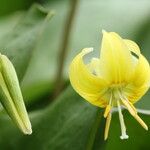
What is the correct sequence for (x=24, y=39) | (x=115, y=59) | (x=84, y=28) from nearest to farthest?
(x=115, y=59), (x=24, y=39), (x=84, y=28)

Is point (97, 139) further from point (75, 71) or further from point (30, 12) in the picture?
point (30, 12)

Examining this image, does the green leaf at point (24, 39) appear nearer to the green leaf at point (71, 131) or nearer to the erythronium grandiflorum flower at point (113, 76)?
the green leaf at point (71, 131)

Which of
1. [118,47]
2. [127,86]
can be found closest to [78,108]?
[127,86]

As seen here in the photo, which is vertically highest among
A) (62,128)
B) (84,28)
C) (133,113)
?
(133,113)

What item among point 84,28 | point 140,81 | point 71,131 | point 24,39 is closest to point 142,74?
point 140,81

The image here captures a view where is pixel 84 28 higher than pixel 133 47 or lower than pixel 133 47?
lower

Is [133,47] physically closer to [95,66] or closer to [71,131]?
[95,66]

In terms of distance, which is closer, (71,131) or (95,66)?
(95,66)

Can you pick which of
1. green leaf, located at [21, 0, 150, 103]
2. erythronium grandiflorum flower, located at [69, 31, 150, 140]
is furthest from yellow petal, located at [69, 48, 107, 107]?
green leaf, located at [21, 0, 150, 103]
